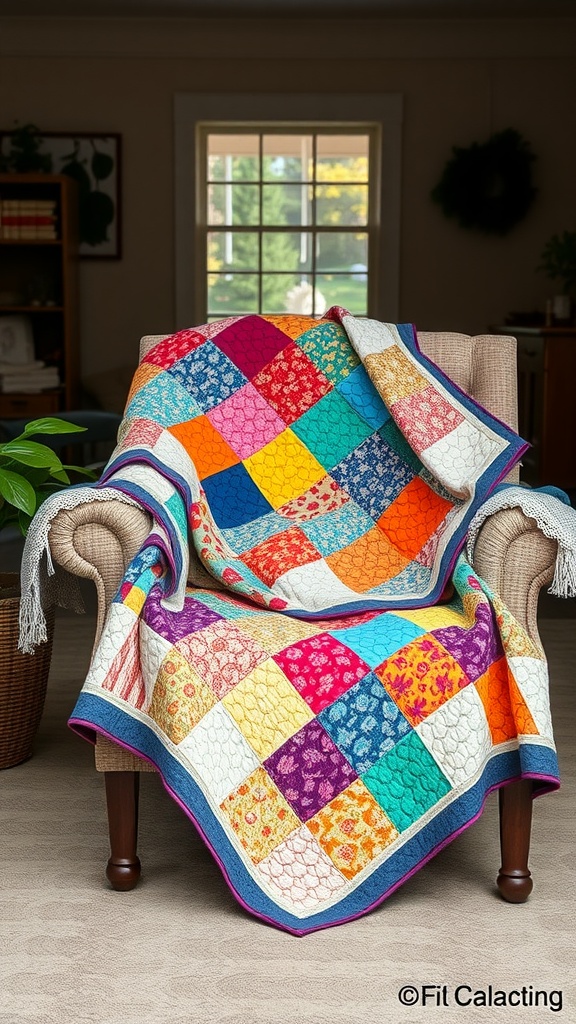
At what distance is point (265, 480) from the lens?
2.34 metres

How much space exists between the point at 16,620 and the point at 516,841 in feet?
3.51

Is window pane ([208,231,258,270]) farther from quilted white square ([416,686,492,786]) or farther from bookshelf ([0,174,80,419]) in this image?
quilted white square ([416,686,492,786])

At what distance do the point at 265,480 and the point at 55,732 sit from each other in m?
0.80

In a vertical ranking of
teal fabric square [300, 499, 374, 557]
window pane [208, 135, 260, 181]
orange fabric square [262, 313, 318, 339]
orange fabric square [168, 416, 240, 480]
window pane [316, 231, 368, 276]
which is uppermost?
window pane [208, 135, 260, 181]

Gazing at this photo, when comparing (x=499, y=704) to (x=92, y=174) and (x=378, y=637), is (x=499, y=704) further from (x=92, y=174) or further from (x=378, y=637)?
(x=92, y=174)

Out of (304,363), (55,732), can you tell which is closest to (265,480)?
(304,363)

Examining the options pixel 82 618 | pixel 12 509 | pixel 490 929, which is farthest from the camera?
pixel 82 618

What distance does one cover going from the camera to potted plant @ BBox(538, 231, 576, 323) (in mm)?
5891

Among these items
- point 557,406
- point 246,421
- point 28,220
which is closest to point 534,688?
point 246,421

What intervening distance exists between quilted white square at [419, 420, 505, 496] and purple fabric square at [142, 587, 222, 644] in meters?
0.58

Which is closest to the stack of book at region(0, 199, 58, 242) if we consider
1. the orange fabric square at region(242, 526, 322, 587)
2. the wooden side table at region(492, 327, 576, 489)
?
the wooden side table at region(492, 327, 576, 489)

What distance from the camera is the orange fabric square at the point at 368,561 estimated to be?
2.16 meters

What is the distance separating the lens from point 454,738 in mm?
1728

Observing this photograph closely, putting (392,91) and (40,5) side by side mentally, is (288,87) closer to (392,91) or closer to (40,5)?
(392,91)
